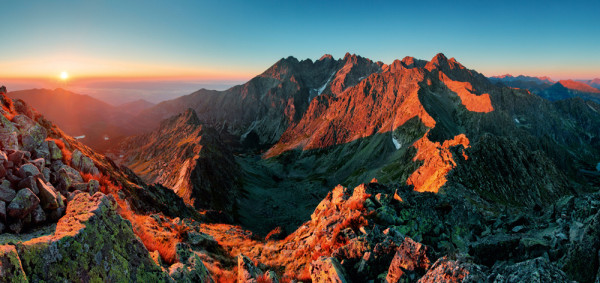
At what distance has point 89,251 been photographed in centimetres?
768

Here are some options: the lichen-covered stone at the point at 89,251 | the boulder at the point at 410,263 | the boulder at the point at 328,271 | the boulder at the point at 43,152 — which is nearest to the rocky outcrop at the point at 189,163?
the boulder at the point at 43,152

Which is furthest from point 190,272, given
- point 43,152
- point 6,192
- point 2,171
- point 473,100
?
point 473,100

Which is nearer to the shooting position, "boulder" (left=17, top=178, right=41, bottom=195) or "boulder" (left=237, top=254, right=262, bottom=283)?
"boulder" (left=17, top=178, right=41, bottom=195)

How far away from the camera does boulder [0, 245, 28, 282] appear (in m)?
5.48

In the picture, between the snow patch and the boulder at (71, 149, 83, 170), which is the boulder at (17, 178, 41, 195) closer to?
the boulder at (71, 149, 83, 170)

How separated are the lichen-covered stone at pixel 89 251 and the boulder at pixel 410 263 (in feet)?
29.0

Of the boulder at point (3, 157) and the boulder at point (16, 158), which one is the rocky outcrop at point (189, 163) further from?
the boulder at point (3, 157)

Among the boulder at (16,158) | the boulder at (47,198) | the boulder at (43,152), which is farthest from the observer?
the boulder at (43,152)

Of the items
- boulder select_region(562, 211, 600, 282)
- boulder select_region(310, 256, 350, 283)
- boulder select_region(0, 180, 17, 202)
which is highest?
boulder select_region(0, 180, 17, 202)

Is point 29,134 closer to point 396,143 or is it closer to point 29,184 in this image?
point 29,184

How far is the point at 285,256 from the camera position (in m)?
19.3

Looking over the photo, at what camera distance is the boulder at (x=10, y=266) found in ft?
18.0

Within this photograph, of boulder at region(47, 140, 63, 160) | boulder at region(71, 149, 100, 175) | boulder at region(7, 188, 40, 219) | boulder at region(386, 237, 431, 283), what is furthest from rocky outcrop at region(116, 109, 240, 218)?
boulder at region(386, 237, 431, 283)

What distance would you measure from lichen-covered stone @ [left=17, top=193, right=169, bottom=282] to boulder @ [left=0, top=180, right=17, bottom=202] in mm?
1698
